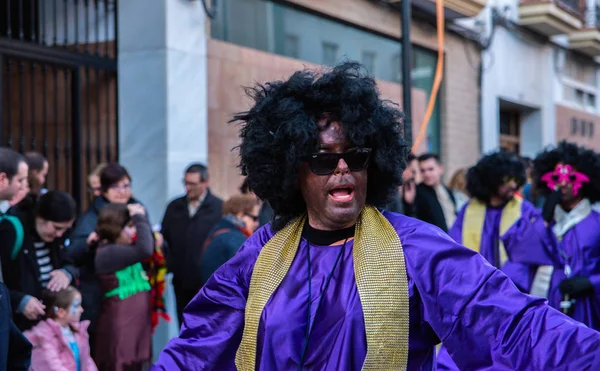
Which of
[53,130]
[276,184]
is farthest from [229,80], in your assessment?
[276,184]

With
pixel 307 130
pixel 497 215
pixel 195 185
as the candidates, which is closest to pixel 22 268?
pixel 195 185

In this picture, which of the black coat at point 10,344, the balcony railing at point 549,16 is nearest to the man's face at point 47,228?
the black coat at point 10,344

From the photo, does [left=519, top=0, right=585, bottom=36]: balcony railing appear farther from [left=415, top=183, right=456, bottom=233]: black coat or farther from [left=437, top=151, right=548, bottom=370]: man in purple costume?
[left=437, top=151, right=548, bottom=370]: man in purple costume

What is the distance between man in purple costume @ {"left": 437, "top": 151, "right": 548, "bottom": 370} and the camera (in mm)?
6387

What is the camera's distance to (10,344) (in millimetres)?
3969

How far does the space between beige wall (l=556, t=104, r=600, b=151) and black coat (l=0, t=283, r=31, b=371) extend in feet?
52.5

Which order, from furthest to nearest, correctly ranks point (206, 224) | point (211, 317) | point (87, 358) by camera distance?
point (206, 224) → point (87, 358) → point (211, 317)

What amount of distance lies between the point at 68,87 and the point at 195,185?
1.85 m

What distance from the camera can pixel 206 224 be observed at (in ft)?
23.5

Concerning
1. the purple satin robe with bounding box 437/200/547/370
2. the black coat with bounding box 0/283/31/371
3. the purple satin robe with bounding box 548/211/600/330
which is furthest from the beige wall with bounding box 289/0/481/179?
the black coat with bounding box 0/283/31/371

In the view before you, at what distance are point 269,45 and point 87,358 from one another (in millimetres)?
6001

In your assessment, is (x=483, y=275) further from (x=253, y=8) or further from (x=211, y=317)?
(x=253, y=8)

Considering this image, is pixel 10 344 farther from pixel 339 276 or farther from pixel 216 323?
pixel 339 276

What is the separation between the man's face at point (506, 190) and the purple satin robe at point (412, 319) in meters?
4.22
